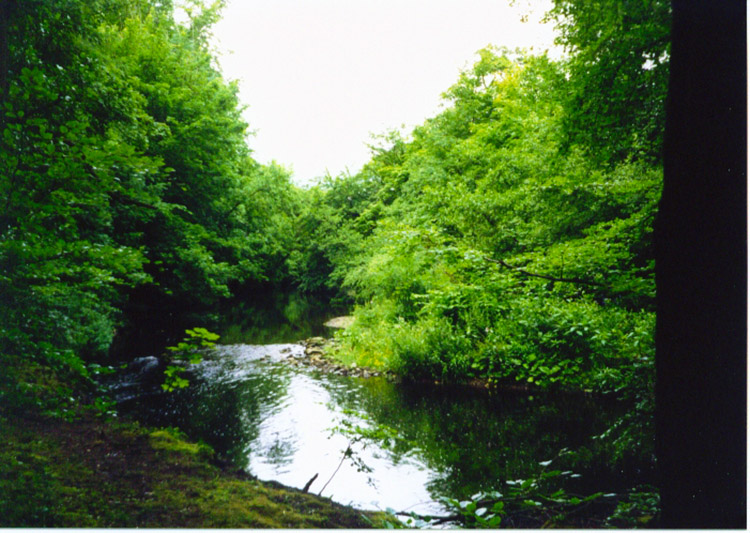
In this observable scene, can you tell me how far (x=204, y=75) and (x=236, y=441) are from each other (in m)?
5.08

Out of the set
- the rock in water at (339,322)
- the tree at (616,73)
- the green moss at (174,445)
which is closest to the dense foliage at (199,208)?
the tree at (616,73)

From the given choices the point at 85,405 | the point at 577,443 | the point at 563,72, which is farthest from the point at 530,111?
the point at 85,405

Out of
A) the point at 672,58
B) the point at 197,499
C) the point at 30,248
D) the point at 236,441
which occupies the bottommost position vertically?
the point at 236,441

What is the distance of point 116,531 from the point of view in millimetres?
1911

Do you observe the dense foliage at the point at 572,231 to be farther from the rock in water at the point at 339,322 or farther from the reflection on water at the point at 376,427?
the rock in water at the point at 339,322

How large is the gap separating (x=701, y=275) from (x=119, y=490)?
312cm

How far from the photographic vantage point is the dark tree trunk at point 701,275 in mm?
1403

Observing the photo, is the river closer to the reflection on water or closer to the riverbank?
the reflection on water

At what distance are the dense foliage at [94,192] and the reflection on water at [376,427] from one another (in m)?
1.53

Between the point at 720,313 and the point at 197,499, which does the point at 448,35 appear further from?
the point at 197,499

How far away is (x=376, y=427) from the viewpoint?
15.8 ft

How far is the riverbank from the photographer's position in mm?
A: 1981

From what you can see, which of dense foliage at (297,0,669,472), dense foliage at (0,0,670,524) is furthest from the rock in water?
dense foliage at (0,0,670,524)

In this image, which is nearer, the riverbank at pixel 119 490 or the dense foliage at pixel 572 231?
the riverbank at pixel 119 490
